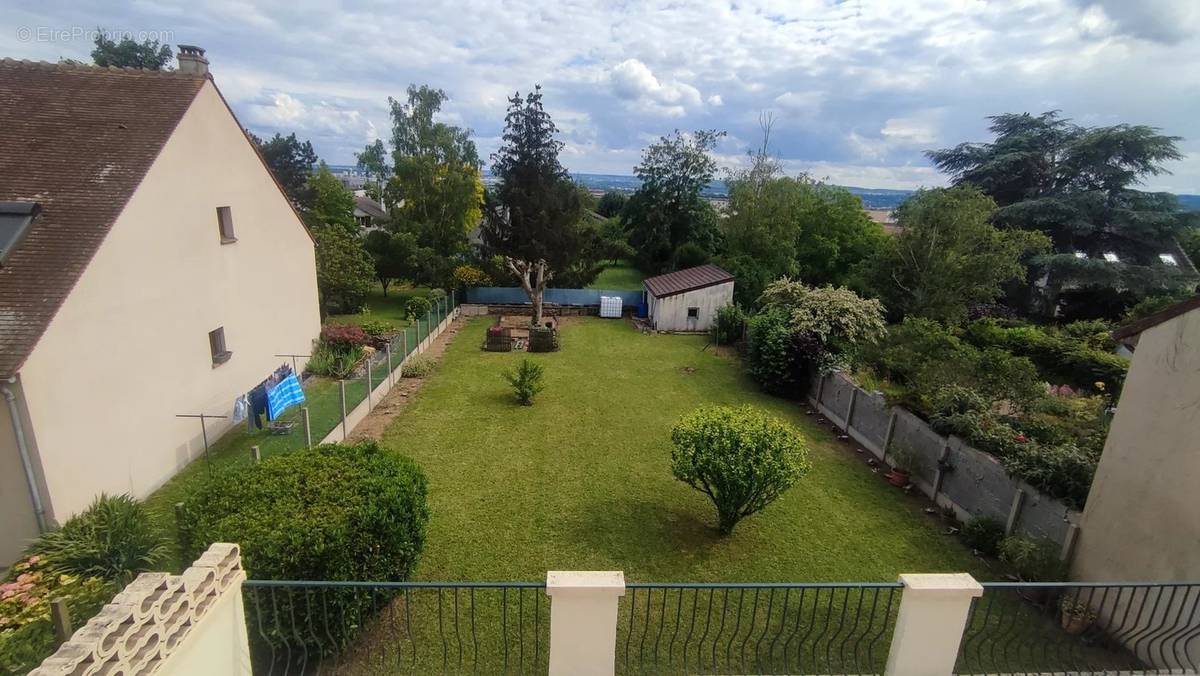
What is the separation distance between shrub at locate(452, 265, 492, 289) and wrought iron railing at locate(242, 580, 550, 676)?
1992 cm

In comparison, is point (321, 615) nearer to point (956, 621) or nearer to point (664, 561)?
point (664, 561)

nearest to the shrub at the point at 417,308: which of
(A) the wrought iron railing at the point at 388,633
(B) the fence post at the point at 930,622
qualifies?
(A) the wrought iron railing at the point at 388,633

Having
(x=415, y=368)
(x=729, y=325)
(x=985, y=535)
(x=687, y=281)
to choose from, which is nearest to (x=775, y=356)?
(x=729, y=325)

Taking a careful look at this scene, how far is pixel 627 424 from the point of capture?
11875 millimetres

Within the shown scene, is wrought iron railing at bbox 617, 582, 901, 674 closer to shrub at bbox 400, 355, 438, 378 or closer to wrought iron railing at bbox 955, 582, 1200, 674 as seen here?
wrought iron railing at bbox 955, 582, 1200, 674

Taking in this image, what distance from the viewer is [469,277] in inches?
989

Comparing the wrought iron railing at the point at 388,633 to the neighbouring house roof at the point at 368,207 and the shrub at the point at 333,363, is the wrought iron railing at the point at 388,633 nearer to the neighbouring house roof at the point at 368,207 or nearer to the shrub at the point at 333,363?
the shrub at the point at 333,363

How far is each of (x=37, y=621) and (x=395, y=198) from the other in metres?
28.5

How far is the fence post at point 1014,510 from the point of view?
7272mm

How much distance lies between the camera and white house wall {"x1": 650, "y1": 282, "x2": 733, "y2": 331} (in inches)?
839

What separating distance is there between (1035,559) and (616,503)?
219 inches

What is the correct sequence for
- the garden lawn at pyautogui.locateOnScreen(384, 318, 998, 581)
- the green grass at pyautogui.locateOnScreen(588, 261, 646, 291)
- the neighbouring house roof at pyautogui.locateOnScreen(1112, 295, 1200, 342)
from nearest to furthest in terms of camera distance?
the neighbouring house roof at pyautogui.locateOnScreen(1112, 295, 1200, 342)
the garden lawn at pyautogui.locateOnScreen(384, 318, 998, 581)
the green grass at pyautogui.locateOnScreen(588, 261, 646, 291)

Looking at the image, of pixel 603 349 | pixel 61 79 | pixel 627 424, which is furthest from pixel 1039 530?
pixel 61 79

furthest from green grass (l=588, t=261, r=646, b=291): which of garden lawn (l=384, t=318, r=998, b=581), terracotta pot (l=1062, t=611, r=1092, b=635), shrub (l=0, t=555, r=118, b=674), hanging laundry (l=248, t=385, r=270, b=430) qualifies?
shrub (l=0, t=555, r=118, b=674)
